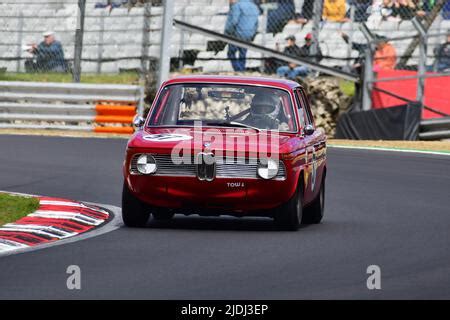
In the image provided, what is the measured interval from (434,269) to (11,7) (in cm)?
1744

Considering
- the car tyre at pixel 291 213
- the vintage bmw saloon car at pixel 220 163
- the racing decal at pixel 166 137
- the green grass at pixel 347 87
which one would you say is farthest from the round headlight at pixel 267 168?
the green grass at pixel 347 87

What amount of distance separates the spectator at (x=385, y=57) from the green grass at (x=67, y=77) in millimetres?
4558

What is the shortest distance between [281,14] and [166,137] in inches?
531

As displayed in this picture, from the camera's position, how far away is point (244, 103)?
1300 centimetres

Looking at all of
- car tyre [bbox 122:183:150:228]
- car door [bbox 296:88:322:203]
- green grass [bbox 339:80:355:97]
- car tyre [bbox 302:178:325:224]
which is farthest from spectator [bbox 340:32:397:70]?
car tyre [bbox 122:183:150:228]

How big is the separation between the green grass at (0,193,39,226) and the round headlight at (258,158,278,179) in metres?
A: 2.17

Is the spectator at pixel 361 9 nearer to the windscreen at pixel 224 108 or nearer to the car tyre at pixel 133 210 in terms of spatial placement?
→ the windscreen at pixel 224 108

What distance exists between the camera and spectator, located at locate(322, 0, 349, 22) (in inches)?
984

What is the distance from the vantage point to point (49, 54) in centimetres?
2625

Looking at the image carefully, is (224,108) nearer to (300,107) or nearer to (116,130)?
(300,107)

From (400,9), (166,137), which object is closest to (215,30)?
(400,9)

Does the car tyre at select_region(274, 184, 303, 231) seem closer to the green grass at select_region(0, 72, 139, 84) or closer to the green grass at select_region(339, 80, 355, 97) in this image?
the green grass at select_region(0, 72, 139, 84)
